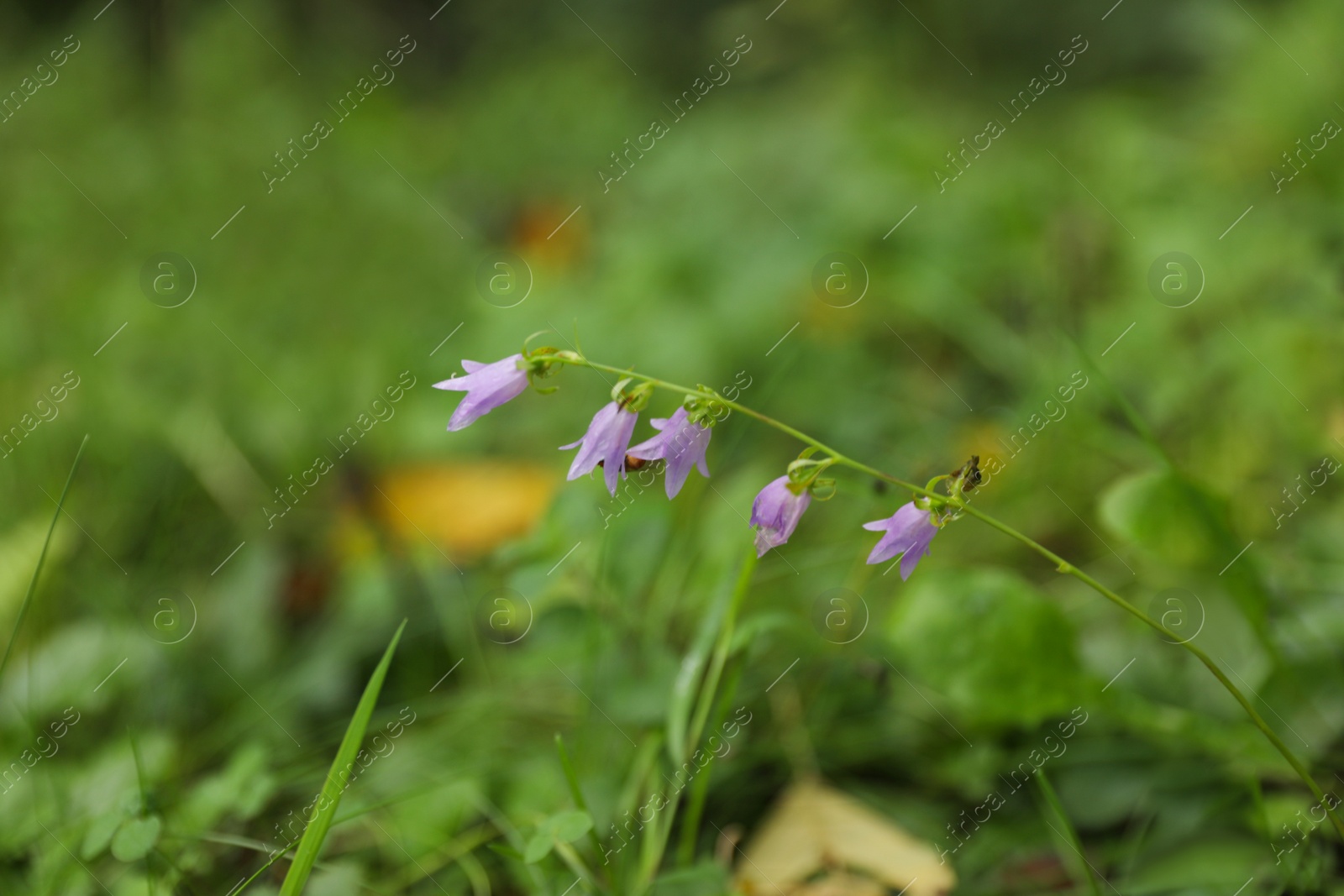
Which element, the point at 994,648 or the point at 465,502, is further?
the point at 465,502

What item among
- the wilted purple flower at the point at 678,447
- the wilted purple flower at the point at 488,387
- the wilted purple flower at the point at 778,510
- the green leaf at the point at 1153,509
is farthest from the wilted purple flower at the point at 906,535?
the green leaf at the point at 1153,509

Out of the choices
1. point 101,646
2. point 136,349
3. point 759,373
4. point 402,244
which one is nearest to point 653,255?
point 759,373

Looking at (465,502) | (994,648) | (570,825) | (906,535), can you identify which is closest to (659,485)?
(465,502)

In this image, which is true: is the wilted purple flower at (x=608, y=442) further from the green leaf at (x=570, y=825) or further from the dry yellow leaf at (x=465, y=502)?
the dry yellow leaf at (x=465, y=502)

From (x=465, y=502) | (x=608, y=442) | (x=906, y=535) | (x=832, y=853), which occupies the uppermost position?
(x=608, y=442)

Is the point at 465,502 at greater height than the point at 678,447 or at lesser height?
lesser

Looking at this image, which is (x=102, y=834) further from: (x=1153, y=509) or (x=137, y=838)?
(x=1153, y=509)

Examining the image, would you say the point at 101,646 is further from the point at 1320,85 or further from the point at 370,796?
the point at 1320,85

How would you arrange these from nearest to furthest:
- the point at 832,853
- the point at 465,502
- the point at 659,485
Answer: the point at 832,853
the point at 659,485
the point at 465,502
